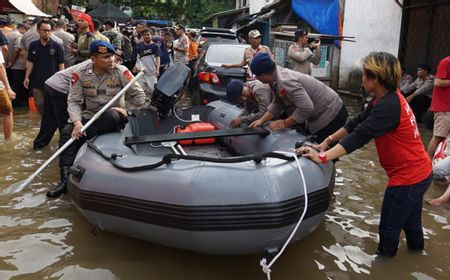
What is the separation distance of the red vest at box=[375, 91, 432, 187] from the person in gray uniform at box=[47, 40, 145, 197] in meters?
2.46

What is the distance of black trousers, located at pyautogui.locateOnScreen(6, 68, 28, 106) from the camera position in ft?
29.3

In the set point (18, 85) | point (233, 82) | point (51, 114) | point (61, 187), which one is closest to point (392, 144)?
point (233, 82)

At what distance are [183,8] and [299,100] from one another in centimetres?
3708

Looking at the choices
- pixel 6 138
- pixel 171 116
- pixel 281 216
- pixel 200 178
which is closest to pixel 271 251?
pixel 281 216

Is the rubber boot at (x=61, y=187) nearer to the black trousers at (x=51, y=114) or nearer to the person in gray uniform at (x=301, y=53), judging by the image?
the black trousers at (x=51, y=114)

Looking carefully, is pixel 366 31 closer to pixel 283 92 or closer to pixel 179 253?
pixel 283 92

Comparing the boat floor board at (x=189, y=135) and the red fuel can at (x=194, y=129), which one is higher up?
the boat floor board at (x=189, y=135)

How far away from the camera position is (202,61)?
8.73m

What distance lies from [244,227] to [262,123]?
1579 millimetres

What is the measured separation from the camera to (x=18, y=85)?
912 cm

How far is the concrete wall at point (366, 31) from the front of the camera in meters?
10.9

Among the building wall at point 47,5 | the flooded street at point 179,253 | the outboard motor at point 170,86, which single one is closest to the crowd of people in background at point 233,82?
the outboard motor at point 170,86

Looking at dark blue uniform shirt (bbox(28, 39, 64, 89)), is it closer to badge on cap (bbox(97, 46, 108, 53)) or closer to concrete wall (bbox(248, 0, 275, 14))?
badge on cap (bbox(97, 46, 108, 53))

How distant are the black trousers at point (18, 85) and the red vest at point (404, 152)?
25.5 ft
